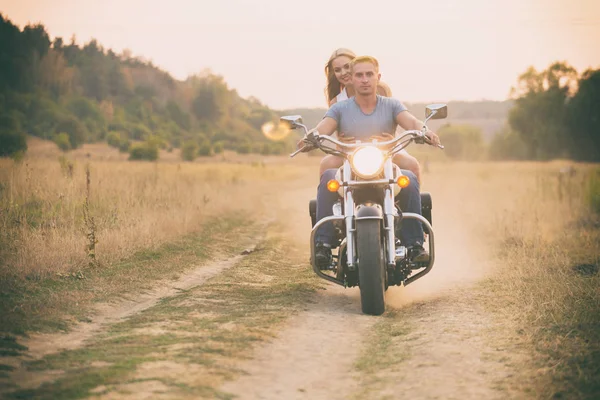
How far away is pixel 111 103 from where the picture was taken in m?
64.7

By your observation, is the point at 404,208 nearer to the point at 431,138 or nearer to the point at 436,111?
the point at 431,138

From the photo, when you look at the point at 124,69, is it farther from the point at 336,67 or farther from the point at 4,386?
the point at 4,386

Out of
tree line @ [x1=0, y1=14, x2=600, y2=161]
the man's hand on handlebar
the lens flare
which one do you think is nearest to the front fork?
the man's hand on handlebar

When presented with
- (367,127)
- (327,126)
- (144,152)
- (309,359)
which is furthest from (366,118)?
(144,152)

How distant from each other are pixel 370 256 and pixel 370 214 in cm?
37

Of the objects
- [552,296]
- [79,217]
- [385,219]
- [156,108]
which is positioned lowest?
[552,296]

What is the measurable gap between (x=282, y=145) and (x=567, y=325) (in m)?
76.6

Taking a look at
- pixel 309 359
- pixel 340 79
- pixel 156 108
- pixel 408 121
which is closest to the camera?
pixel 309 359

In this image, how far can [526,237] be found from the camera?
12.3m

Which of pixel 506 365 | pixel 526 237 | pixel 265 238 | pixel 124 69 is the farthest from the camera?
pixel 124 69

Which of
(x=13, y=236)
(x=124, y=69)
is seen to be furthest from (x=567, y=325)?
(x=124, y=69)

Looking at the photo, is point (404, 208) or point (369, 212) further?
point (404, 208)

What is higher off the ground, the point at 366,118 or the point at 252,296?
the point at 366,118

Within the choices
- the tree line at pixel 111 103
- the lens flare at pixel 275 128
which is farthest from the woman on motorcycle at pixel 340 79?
the tree line at pixel 111 103
